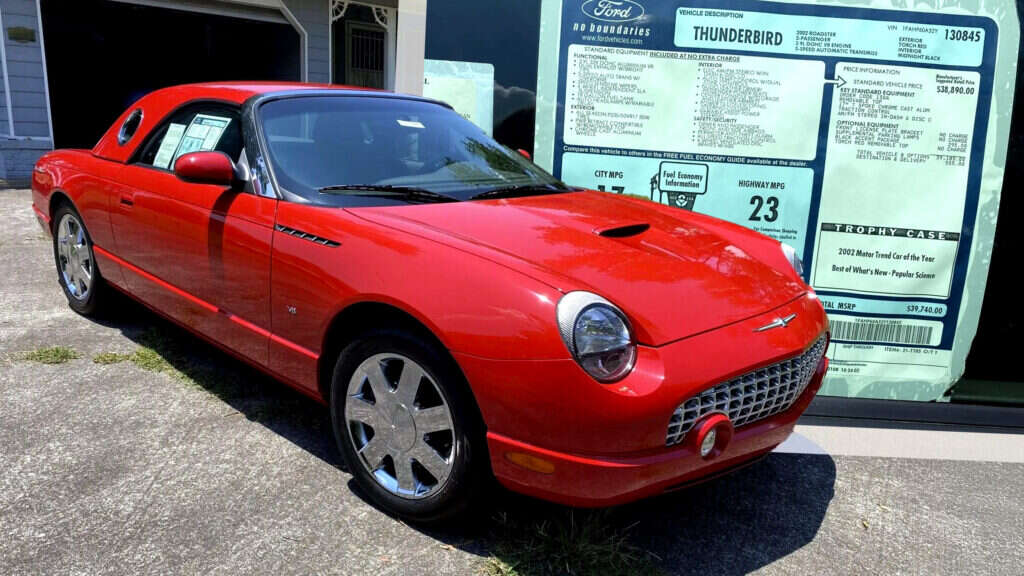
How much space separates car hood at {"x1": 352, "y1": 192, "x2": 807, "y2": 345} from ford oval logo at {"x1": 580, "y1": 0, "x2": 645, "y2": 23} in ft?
3.85

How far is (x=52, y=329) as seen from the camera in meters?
4.58

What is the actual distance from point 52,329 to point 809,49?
455 centimetres

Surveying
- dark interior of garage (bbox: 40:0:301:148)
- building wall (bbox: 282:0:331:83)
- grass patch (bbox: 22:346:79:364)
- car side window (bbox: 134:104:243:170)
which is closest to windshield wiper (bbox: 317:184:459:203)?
car side window (bbox: 134:104:243:170)

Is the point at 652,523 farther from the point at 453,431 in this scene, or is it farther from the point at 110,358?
the point at 110,358

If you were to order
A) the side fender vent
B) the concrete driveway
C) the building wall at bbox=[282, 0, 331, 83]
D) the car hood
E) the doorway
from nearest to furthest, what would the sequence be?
the car hood < the concrete driveway < the side fender vent < the building wall at bbox=[282, 0, 331, 83] < the doorway

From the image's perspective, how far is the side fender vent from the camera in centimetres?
279

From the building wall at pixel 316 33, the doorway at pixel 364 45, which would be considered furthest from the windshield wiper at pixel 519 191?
the doorway at pixel 364 45

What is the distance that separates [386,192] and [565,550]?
1538 mm

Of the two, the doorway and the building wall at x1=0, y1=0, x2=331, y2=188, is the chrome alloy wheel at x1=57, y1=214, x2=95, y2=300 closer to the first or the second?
the building wall at x1=0, y1=0, x2=331, y2=188

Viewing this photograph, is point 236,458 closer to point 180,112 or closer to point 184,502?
point 184,502

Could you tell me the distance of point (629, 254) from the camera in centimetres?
271

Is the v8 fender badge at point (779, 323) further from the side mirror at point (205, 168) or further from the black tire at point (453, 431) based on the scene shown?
the side mirror at point (205, 168)

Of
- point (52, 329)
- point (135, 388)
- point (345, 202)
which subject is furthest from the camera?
point (52, 329)

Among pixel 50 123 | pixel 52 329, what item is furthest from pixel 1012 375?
pixel 50 123
